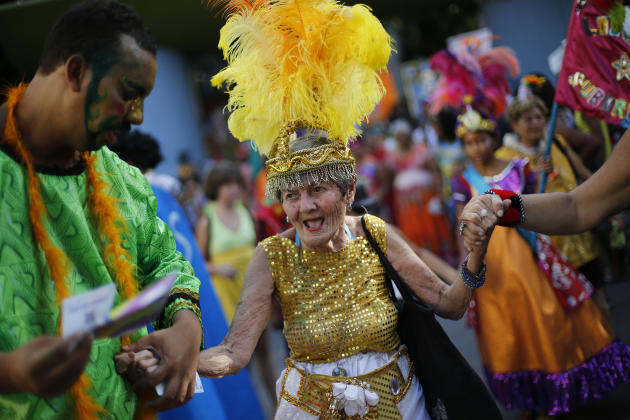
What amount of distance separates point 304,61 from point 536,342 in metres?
2.48

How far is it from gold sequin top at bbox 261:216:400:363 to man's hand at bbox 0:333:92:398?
1202mm

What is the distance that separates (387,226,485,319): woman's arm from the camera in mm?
2426

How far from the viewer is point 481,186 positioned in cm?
405

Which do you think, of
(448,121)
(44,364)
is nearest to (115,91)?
(44,364)

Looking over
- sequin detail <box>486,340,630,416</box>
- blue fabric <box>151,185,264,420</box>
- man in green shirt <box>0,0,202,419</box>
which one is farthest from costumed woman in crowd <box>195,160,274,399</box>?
man in green shirt <box>0,0,202,419</box>

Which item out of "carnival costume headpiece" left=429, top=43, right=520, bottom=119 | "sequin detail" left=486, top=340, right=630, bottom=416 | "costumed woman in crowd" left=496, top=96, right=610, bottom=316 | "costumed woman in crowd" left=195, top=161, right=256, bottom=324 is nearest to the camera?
"sequin detail" left=486, top=340, right=630, bottom=416

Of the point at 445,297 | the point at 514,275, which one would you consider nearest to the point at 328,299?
the point at 445,297

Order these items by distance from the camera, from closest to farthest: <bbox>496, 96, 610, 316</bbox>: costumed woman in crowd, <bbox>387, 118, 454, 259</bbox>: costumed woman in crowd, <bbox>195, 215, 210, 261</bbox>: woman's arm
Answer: <bbox>496, 96, 610, 316</bbox>: costumed woman in crowd, <bbox>195, 215, 210, 261</bbox>: woman's arm, <bbox>387, 118, 454, 259</bbox>: costumed woman in crowd

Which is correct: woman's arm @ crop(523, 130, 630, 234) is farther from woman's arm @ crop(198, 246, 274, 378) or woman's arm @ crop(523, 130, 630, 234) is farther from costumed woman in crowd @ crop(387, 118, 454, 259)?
costumed woman in crowd @ crop(387, 118, 454, 259)

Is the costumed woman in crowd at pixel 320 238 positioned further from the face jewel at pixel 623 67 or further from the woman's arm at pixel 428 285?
the face jewel at pixel 623 67

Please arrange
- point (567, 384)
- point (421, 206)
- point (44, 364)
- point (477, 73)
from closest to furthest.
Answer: point (44, 364) → point (567, 384) → point (477, 73) → point (421, 206)

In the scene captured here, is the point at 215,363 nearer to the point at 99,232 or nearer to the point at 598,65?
the point at 99,232

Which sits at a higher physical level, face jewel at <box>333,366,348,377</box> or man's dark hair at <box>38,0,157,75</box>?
man's dark hair at <box>38,0,157,75</box>

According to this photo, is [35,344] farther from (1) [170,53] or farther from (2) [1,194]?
(1) [170,53]
